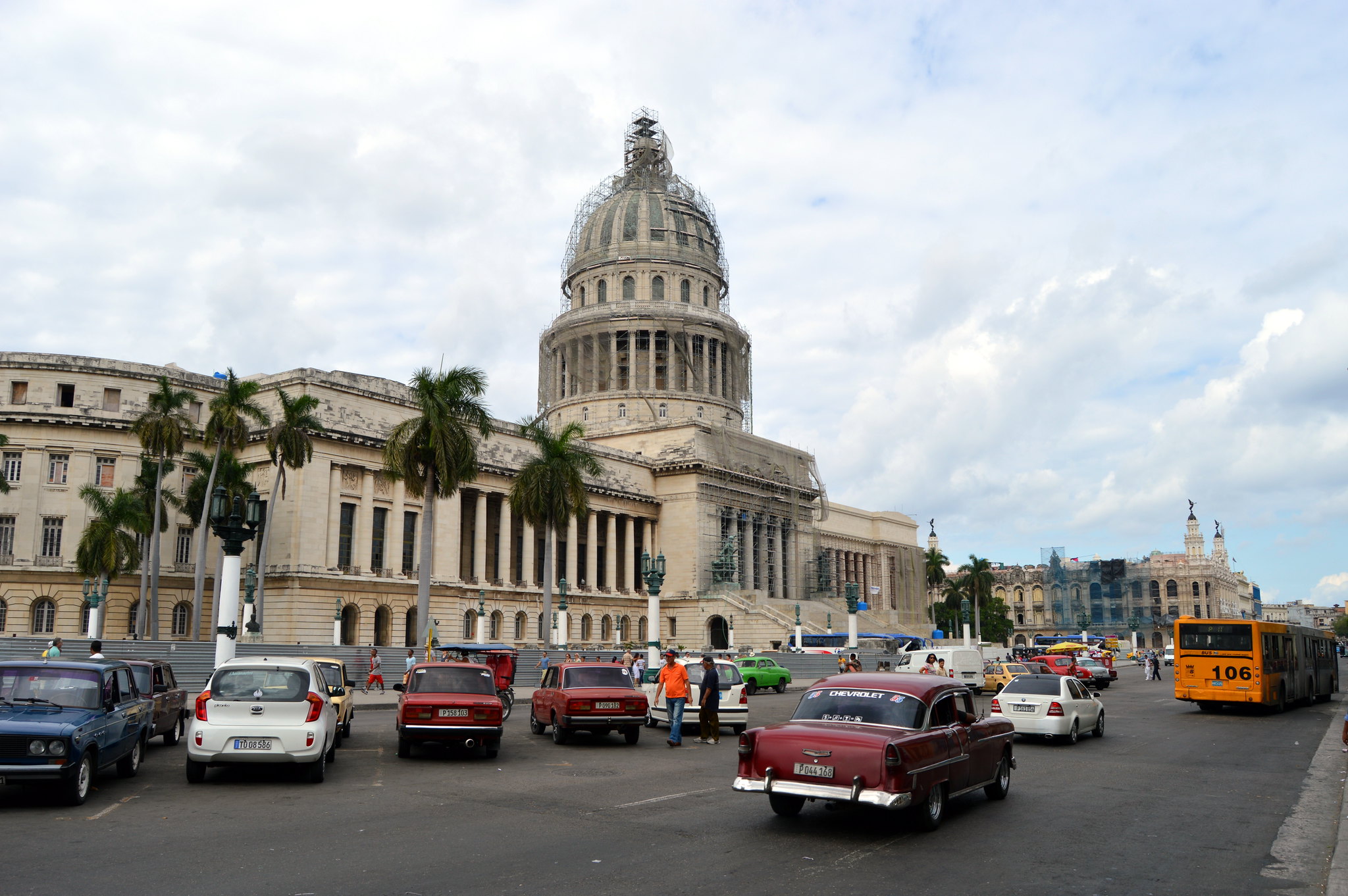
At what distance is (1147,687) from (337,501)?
40.5 meters

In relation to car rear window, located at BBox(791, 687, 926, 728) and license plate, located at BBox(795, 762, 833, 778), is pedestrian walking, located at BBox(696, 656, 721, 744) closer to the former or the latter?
car rear window, located at BBox(791, 687, 926, 728)

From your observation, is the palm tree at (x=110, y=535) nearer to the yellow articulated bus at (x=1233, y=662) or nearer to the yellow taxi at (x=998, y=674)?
the yellow taxi at (x=998, y=674)

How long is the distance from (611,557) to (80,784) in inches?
2505

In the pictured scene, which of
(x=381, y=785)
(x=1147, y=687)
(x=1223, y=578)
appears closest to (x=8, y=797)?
(x=381, y=785)

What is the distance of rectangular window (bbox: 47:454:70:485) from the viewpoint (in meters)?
53.4

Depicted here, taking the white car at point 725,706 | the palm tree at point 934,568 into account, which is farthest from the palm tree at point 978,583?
the white car at point 725,706

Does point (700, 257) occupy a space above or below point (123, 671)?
above

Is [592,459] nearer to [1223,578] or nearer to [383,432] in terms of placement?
[383,432]

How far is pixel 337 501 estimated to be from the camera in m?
56.9

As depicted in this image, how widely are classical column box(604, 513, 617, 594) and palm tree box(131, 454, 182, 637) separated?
30456 mm

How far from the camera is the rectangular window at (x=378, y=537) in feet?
195

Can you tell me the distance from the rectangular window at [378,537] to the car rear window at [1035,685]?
142ft

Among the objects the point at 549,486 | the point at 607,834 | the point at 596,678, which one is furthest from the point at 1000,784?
the point at 549,486

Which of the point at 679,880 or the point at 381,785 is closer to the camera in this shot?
the point at 679,880
